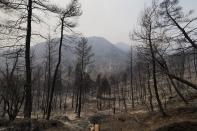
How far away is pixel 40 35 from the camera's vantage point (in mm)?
18281

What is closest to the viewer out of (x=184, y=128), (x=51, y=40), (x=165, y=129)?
(x=184, y=128)

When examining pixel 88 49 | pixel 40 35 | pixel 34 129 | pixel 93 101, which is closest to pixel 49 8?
pixel 40 35

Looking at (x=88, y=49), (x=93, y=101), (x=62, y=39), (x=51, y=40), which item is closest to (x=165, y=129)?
(x=62, y=39)

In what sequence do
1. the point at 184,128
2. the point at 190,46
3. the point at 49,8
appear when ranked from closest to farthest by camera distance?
the point at 190,46
the point at 184,128
the point at 49,8

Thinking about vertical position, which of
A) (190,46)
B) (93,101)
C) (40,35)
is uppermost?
(40,35)

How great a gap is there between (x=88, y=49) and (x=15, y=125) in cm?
2711

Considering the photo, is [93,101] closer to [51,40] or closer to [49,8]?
[51,40]

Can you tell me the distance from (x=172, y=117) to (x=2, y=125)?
15.5 m

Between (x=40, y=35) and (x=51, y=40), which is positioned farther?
(x=51, y=40)

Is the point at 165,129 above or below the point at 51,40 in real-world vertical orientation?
below

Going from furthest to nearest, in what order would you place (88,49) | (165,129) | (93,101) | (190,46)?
(93,101), (88,49), (165,129), (190,46)

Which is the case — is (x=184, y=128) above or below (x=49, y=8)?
below

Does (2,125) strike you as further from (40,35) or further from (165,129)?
(165,129)

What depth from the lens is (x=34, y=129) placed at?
16219 millimetres
